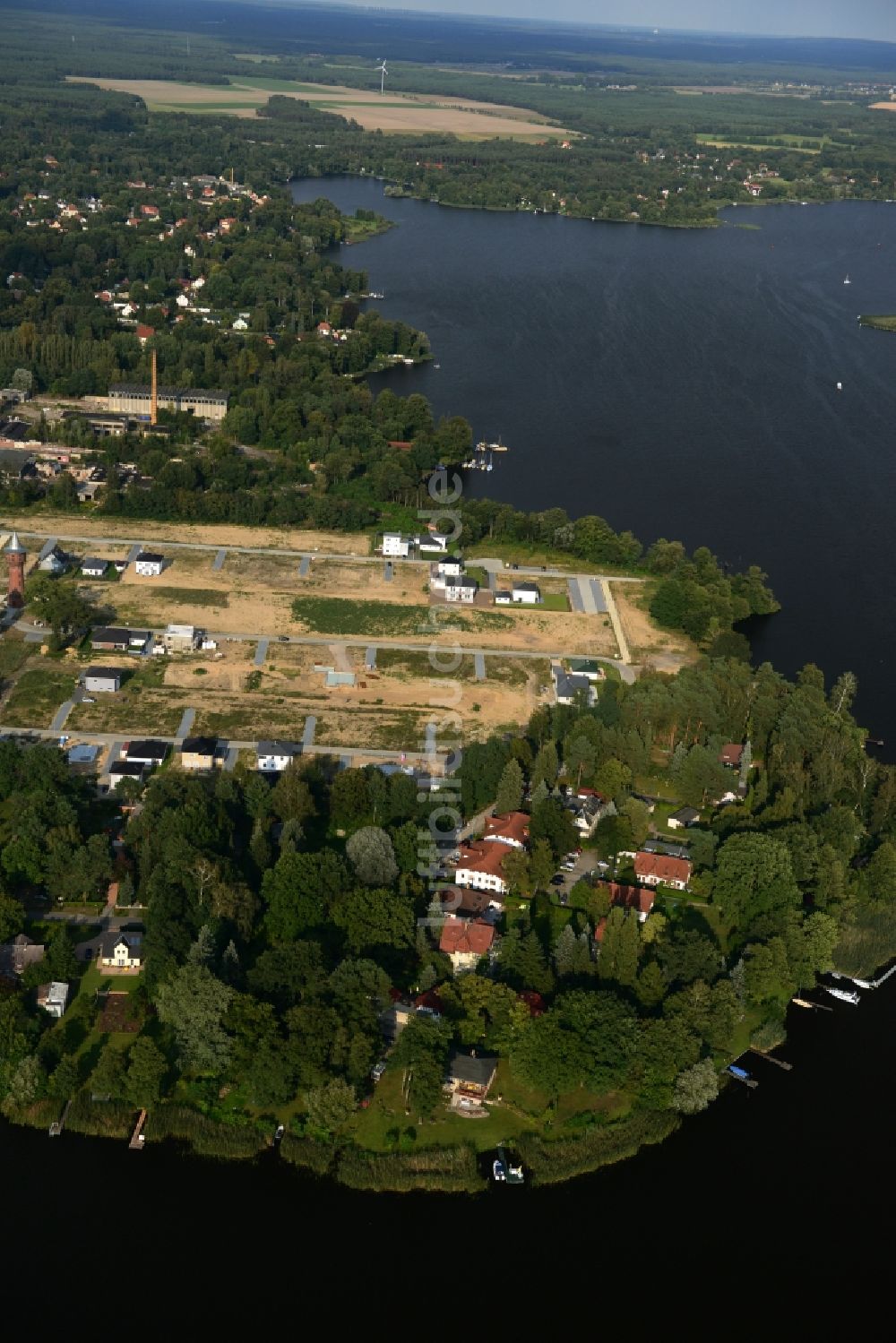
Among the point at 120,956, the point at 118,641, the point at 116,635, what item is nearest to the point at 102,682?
the point at 118,641

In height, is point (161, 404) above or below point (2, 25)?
below

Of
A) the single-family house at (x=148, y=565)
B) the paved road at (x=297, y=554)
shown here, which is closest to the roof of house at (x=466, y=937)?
the paved road at (x=297, y=554)

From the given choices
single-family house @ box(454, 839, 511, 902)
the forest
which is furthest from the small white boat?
single-family house @ box(454, 839, 511, 902)

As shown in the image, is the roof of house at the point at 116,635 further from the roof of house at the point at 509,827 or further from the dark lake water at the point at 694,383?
the dark lake water at the point at 694,383

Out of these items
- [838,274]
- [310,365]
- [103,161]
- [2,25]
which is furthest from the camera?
[2,25]

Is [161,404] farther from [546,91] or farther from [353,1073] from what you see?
[546,91]

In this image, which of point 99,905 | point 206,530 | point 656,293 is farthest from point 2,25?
point 99,905
